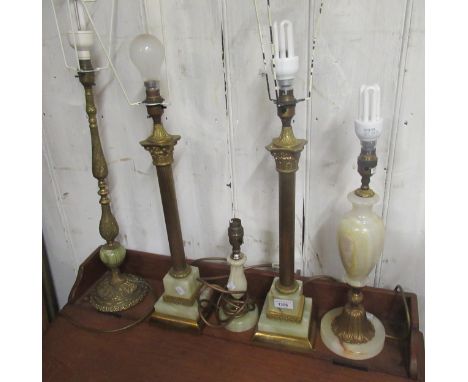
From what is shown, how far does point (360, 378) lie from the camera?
26.9 inches

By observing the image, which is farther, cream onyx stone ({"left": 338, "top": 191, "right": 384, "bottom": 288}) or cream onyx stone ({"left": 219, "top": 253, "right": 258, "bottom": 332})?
cream onyx stone ({"left": 219, "top": 253, "right": 258, "bottom": 332})

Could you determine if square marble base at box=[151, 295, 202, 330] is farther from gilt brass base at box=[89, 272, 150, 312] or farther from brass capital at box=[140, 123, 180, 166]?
brass capital at box=[140, 123, 180, 166]

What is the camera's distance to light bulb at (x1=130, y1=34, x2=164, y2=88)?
674 mm

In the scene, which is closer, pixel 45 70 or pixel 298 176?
pixel 298 176

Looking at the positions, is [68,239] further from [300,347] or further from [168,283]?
[300,347]

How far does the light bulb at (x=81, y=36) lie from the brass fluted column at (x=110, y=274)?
0.56 ft

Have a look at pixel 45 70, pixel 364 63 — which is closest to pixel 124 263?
pixel 45 70

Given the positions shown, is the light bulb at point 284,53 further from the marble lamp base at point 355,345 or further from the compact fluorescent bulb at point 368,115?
the marble lamp base at point 355,345

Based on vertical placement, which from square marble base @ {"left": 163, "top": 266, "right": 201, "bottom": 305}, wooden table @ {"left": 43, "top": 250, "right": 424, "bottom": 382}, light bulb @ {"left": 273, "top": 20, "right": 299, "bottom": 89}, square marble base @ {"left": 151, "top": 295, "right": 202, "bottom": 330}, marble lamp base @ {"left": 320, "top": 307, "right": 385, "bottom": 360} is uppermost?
light bulb @ {"left": 273, "top": 20, "right": 299, "bottom": 89}

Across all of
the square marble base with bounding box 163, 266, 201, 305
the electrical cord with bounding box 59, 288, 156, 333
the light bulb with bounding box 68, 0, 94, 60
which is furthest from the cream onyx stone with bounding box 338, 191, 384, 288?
the light bulb with bounding box 68, 0, 94, 60

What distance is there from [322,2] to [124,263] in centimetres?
75

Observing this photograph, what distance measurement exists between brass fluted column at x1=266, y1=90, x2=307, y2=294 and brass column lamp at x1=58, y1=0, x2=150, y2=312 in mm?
369

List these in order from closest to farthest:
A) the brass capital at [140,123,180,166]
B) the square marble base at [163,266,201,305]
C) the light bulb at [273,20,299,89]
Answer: the light bulb at [273,20,299,89], the brass capital at [140,123,180,166], the square marble base at [163,266,201,305]

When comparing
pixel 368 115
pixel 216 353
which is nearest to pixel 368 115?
pixel 368 115
